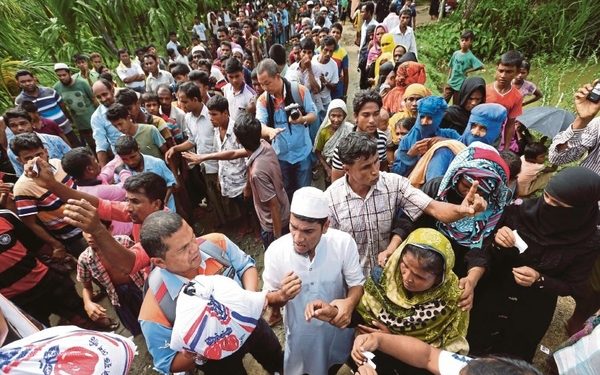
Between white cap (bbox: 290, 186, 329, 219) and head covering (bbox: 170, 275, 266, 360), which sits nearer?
head covering (bbox: 170, 275, 266, 360)

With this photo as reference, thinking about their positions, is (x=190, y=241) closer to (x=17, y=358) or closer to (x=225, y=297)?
(x=225, y=297)

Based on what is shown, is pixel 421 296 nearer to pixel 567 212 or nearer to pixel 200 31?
pixel 567 212

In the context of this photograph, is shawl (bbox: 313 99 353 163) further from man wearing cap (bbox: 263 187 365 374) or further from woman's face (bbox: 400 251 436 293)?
woman's face (bbox: 400 251 436 293)

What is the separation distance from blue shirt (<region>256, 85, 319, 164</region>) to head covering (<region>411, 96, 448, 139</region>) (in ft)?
4.41

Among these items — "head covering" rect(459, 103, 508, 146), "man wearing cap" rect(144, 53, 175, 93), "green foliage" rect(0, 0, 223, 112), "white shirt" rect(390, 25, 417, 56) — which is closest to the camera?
"head covering" rect(459, 103, 508, 146)

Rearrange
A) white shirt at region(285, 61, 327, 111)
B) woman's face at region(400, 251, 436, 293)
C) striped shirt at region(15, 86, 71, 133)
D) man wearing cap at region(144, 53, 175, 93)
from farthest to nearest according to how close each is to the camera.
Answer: man wearing cap at region(144, 53, 175, 93) → white shirt at region(285, 61, 327, 111) → striped shirt at region(15, 86, 71, 133) → woman's face at region(400, 251, 436, 293)

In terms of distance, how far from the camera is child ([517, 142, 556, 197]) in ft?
11.9

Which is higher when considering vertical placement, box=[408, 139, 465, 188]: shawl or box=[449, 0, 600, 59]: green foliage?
box=[408, 139, 465, 188]: shawl

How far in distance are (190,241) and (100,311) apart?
1.26m

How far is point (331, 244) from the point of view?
6.74ft

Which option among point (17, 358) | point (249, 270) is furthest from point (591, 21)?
point (17, 358)

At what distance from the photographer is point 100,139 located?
12.9 ft

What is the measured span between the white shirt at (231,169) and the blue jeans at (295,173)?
1.65ft

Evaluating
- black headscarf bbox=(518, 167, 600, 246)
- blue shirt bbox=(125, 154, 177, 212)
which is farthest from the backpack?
black headscarf bbox=(518, 167, 600, 246)
